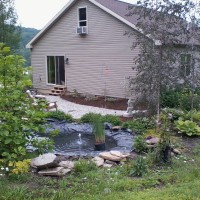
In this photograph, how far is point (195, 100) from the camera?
10.0 meters

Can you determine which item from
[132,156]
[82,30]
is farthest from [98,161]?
[82,30]

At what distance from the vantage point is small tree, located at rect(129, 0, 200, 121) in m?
7.75

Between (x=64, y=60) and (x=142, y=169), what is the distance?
40.1 feet

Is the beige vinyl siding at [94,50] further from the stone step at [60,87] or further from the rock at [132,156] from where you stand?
the rock at [132,156]

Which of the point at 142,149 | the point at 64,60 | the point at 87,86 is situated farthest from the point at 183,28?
the point at 64,60

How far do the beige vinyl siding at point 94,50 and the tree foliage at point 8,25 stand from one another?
11.2 metres

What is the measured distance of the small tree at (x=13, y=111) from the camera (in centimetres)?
430

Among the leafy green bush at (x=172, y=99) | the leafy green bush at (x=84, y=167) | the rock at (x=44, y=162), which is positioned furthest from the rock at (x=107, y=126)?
the rock at (x=44, y=162)

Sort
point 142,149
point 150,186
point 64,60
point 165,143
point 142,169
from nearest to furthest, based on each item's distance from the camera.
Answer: point 150,186 → point 142,169 → point 165,143 → point 142,149 → point 64,60

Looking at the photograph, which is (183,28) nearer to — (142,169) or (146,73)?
(146,73)

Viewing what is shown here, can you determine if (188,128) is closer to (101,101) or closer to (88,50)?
(101,101)

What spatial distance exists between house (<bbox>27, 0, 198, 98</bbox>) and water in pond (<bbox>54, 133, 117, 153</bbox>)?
6.14 metres

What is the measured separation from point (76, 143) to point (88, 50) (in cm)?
859

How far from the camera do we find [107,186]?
4.03 m
